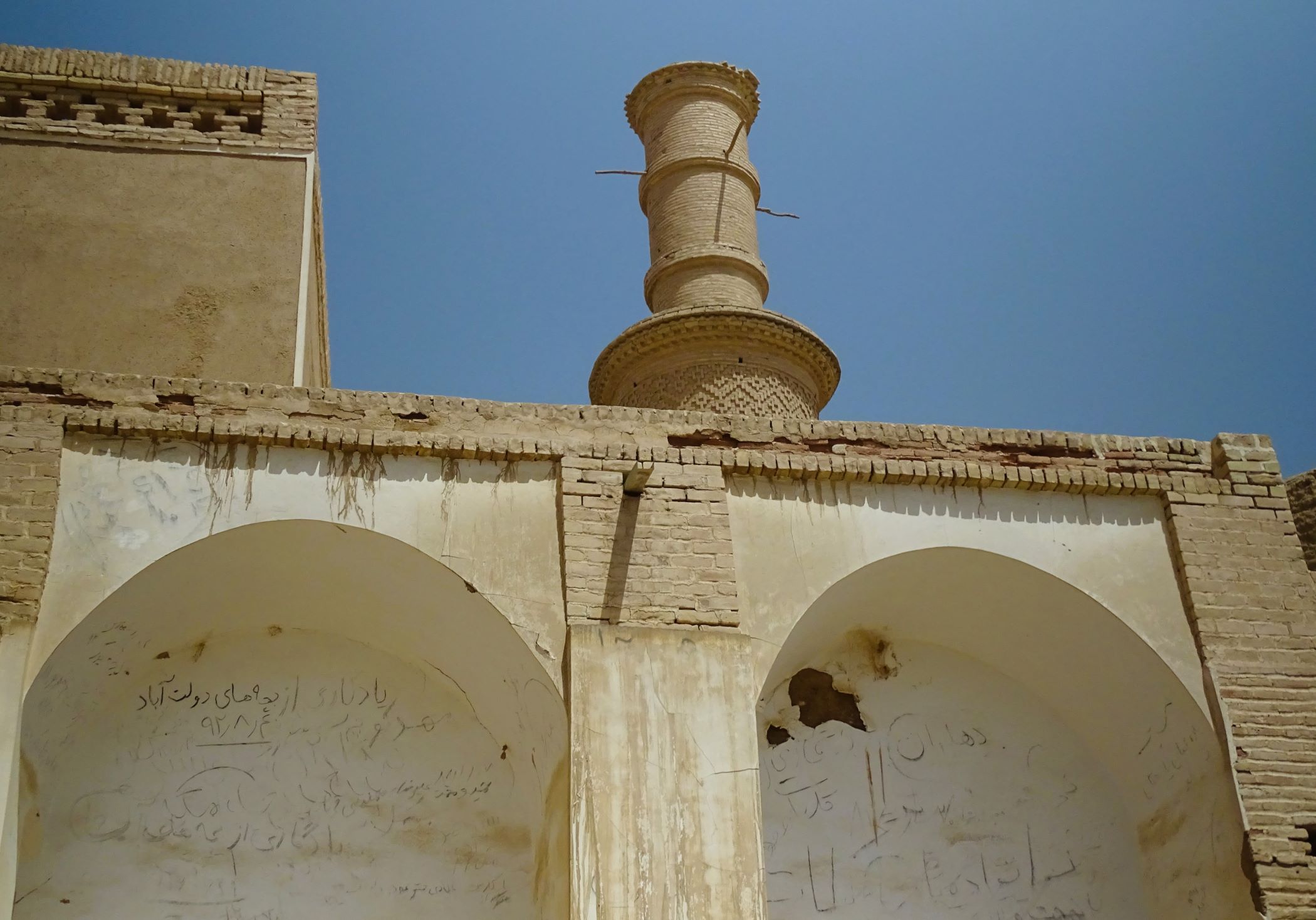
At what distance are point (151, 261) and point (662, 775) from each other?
4.80 m

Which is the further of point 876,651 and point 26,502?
point 876,651

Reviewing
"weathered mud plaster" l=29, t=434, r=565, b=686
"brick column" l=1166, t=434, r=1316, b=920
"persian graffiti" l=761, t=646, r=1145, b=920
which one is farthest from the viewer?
"persian graffiti" l=761, t=646, r=1145, b=920

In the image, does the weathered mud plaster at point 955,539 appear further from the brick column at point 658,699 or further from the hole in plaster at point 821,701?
the hole in plaster at point 821,701

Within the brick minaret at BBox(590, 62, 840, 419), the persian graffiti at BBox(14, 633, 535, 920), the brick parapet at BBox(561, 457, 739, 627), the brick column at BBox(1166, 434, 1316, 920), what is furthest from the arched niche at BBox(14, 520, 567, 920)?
the brick minaret at BBox(590, 62, 840, 419)

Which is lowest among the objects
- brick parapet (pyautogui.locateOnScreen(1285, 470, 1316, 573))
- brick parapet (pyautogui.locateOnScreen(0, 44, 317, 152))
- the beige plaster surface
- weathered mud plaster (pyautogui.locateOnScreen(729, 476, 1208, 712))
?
weathered mud plaster (pyautogui.locateOnScreen(729, 476, 1208, 712))

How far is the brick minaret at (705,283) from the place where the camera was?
1134cm

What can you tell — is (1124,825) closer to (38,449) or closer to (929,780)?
(929,780)

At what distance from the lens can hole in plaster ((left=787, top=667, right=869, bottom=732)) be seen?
7.87 m

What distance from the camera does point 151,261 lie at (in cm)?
866

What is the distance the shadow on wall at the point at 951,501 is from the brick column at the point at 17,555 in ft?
11.2

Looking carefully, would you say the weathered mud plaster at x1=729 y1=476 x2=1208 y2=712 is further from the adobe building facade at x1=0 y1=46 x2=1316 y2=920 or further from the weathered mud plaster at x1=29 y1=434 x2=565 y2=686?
the weathered mud plaster at x1=29 y1=434 x2=565 y2=686

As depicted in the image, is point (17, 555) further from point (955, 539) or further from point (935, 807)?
point (935, 807)

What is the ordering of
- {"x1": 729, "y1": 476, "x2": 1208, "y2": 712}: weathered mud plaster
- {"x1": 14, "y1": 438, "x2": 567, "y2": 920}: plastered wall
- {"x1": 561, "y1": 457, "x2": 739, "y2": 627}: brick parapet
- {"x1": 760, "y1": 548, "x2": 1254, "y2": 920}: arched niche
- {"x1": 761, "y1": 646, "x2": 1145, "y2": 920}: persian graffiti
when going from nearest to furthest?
{"x1": 14, "y1": 438, "x2": 567, "y2": 920}: plastered wall → {"x1": 561, "y1": 457, "x2": 739, "y2": 627}: brick parapet → {"x1": 729, "y1": 476, "x2": 1208, "y2": 712}: weathered mud plaster → {"x1": 760, "y1": 548, "x2": 1254, "y2": 920}: arched niche → {"x1": 761, "y1": 646, "x2": 1145, "y2": 920}: persian graffiti

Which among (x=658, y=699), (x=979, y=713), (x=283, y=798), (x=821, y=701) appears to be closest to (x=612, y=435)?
(x=658, y=699)
